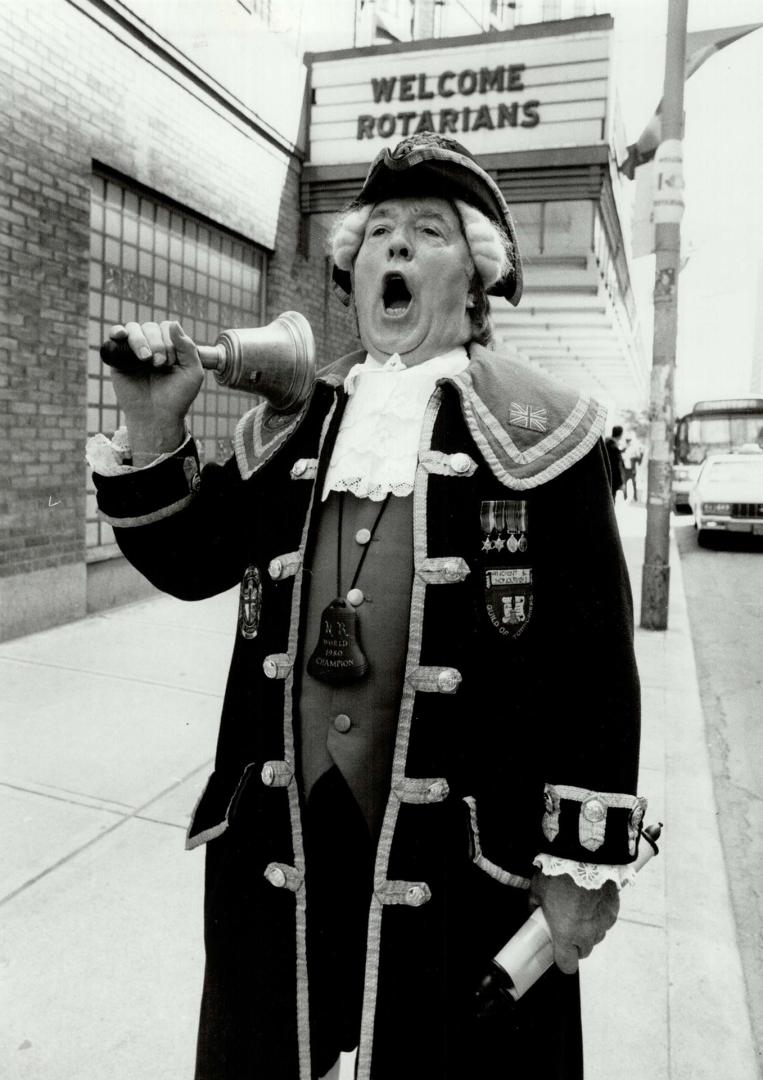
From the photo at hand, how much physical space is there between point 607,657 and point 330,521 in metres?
0.55

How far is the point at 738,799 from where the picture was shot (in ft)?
13.5

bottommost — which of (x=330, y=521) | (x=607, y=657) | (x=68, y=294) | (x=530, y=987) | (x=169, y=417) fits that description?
(x=530, y=987)

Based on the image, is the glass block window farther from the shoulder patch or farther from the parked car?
the parked car

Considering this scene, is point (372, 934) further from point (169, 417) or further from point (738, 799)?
point (738, 799)

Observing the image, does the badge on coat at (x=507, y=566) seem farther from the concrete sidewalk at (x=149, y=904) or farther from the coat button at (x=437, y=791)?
the concrete sidewalk at (x=149, y=904)

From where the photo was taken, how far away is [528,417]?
5.12ft

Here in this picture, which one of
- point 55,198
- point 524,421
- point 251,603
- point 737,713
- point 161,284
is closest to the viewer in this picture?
point 524,421

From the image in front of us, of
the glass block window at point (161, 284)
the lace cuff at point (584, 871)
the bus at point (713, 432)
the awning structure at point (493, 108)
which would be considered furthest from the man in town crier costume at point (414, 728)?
the bus at point (713, 432)

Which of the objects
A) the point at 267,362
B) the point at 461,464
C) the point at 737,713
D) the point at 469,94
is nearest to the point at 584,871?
the point at 461,464

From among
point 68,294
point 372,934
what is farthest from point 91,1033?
point 68,294

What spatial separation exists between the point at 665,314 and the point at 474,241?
19.1 ft

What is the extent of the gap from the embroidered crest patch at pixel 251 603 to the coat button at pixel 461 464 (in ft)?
1.39

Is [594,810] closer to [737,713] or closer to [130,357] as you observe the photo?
[130,357]

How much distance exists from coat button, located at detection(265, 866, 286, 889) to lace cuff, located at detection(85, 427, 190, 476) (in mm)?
748
